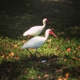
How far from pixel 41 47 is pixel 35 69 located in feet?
5.06

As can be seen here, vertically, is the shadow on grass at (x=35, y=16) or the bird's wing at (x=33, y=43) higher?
the shadow on grass at (x=35, y=16)

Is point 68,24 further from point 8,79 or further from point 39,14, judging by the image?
point 8,79

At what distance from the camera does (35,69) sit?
19.5ft

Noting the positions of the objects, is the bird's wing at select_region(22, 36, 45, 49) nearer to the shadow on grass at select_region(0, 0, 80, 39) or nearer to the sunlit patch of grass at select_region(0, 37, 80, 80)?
the sunlit patch of grass at select_region(0, 37, 80, 80)

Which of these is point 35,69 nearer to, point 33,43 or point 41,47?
point 33,43

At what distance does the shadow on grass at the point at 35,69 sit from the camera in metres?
5.65

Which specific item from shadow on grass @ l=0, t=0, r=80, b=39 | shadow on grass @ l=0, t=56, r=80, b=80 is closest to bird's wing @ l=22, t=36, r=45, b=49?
shadow on grass @ l=0, t=56, r=80, b=80

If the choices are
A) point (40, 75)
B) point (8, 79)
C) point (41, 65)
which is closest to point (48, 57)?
point (41, 65)

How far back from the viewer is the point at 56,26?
9445 mm

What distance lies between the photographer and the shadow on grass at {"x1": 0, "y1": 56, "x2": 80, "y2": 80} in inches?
222

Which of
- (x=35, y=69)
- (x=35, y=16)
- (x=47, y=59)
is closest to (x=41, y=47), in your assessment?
(x=47, y=59)

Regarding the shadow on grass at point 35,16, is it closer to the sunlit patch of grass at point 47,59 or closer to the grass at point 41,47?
the grass at point 41,47

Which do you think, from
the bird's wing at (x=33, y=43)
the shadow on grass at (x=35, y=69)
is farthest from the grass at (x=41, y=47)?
the bird's wing at (x=33, y=43)

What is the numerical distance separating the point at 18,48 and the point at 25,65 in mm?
1238
